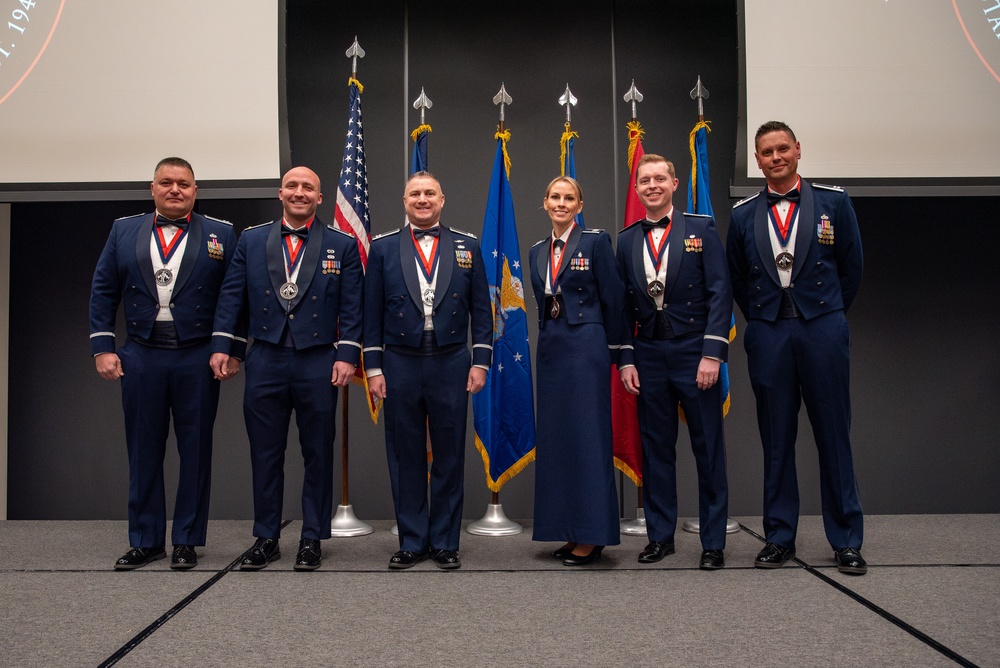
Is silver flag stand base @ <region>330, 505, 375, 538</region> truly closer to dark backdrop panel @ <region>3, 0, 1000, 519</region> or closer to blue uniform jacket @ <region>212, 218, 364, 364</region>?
dark backdrop panel @ <region>3, 0, 1000, 519</region>

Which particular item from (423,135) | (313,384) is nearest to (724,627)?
(313,384)

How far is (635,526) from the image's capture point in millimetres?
3746

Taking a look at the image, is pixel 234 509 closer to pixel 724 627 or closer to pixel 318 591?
pixel 318 591

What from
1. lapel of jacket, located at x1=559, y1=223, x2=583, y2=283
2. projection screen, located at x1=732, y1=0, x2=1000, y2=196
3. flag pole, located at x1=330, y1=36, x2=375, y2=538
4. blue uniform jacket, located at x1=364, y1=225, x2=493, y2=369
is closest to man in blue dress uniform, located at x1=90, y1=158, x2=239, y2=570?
Answer: blue uniform jacket, located at x1=364, y1=225, x2=493, y2=369

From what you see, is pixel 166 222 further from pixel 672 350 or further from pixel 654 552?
pixel 654 552

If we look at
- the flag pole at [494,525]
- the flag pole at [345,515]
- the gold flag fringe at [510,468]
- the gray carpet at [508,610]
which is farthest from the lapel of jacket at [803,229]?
the flag pole at [345,515]

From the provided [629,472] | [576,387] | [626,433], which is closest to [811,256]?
[576,387]

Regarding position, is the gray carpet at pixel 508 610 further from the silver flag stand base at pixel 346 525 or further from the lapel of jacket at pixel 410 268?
the lapel of jacket at pixel 410 268

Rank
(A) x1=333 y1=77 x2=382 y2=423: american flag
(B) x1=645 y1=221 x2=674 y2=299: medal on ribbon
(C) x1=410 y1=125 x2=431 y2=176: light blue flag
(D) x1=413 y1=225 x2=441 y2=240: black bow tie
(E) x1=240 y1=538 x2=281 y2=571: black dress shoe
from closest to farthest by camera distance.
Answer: (E) x1=240 y1=538 x2=281 y2=571: black dress shoe < (B) x1=645 y1=221 x2=674 y2=299: medal on ribbon < (D) x1=413 y1=225 x2=441 y2=240: black bow tie < (A) x1=333 y1=77 x2=382 y2=423: american flag < (C) x1=410 y1=125 x2=431 y2=176: light blue flag

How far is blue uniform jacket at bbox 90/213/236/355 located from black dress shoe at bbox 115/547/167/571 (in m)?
0.82

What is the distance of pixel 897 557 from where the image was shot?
121 inches

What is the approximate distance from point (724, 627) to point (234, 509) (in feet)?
10.3

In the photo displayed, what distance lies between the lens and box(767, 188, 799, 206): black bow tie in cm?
291

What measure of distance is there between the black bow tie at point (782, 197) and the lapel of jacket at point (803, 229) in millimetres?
20
